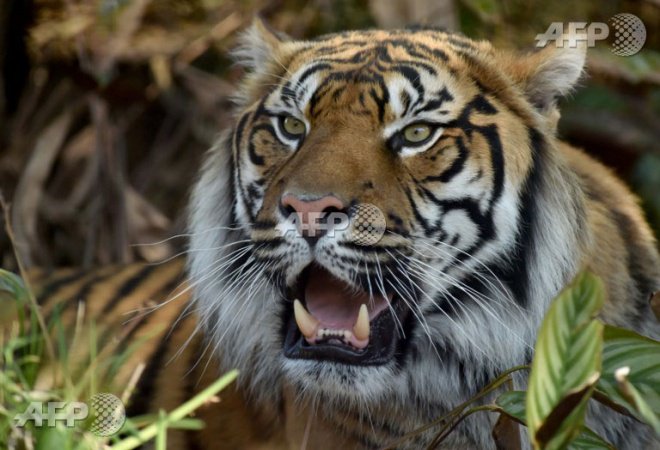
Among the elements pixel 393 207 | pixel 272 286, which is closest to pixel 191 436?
pixel 272 286

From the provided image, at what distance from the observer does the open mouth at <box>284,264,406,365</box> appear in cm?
221

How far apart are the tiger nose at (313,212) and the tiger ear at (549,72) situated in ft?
2.21

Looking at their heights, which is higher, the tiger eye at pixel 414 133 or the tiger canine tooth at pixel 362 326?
the tiger eye at pixel 414 133

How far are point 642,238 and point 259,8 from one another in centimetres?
253

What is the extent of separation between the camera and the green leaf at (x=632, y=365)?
1.84 metres

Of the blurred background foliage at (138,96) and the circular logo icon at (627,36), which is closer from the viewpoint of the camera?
the circular logo icon at (627,36)

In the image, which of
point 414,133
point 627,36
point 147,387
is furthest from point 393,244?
point 627,36

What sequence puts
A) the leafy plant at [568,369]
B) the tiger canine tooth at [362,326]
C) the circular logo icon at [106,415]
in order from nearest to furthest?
the leafy plant at [568,369] < the circular logo icon at [106,415] < the tiger canine tooth at [362,326]

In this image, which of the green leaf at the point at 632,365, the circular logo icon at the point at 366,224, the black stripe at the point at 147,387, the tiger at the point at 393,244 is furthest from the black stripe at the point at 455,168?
the black stripe at the point at 147,387

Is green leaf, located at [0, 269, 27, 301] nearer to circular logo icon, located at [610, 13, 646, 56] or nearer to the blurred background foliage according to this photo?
the blurred background foliage

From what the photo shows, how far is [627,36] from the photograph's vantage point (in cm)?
420

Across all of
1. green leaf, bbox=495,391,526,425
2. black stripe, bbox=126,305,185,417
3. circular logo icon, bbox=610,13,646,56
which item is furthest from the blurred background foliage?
green leaf, bbox=495,391,526,425

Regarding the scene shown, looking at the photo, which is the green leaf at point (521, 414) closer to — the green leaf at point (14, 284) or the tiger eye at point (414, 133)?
the tiger eye at point (414, 133)

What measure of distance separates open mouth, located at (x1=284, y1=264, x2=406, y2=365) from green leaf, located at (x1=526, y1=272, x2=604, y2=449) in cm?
59
